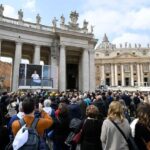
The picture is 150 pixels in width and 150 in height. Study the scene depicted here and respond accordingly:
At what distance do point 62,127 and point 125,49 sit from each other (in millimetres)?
97639

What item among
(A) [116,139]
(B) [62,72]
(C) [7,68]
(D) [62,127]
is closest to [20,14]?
(B) [62,72]

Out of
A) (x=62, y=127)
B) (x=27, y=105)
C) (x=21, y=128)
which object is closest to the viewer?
(x=21, y=128)

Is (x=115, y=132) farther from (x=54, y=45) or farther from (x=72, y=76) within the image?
(x=72, y=76)

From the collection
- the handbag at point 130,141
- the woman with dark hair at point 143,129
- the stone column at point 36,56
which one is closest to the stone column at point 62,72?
the stone column at point 36,56

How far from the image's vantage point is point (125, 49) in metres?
100

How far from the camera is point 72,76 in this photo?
1491 inches

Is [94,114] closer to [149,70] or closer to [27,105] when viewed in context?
[27,105]

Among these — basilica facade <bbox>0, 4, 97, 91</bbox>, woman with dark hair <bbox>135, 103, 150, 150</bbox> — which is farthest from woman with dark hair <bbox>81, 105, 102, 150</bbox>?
basilica facade <bbox>0, 4, 97, 91</bbox>

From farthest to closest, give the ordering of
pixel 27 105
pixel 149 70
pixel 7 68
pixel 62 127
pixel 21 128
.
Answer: pixel 149 70 < pixel 7 68 < pixel 62 127 < pixel 27 105 < pixel 21 128

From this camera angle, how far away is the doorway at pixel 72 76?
123ft

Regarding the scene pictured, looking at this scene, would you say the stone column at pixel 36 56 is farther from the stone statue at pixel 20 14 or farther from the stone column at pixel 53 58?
the stone statue at pixel 20 14

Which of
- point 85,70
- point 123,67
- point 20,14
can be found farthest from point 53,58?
point 123,67

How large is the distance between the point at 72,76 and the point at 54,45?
7.94m

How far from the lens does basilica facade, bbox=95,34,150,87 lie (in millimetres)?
91375
